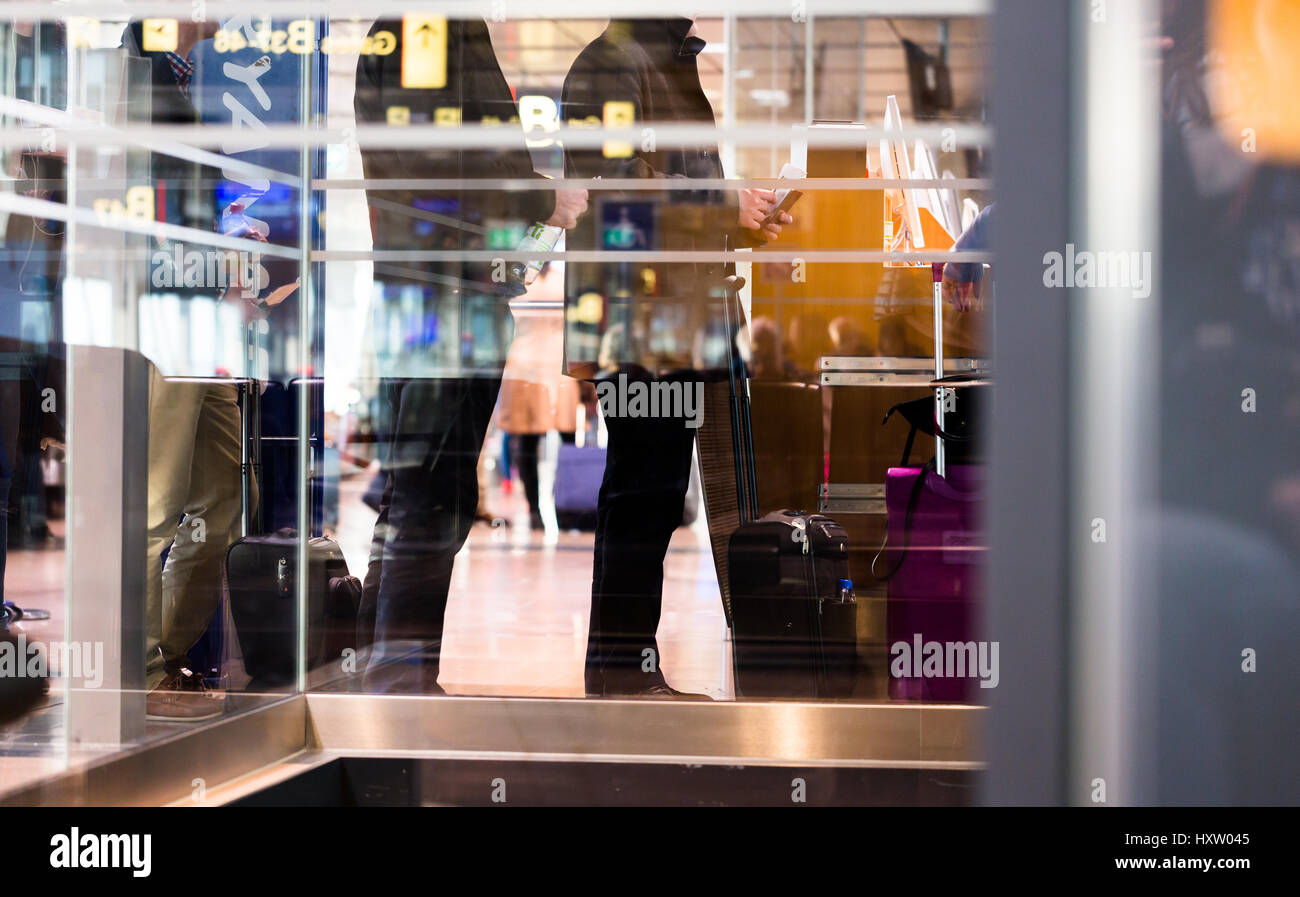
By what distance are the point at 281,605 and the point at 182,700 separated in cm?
26

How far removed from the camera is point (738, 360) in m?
2.56

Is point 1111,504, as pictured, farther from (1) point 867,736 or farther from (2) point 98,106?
(2) point 98,106

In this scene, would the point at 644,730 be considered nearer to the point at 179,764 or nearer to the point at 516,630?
the point at 179,764

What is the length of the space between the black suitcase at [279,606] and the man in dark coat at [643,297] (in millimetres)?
501

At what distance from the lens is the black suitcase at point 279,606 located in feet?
6.69

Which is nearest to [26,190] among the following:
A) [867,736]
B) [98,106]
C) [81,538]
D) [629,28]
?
[98,106]

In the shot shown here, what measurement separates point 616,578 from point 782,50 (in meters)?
1.79

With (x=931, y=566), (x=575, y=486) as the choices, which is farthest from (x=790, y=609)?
(x=575, y=486)

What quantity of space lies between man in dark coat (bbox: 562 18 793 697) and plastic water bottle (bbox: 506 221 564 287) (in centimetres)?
6

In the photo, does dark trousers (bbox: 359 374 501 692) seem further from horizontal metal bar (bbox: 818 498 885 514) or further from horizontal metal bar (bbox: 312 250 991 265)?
horizontal metal bar (bbox: 818 498 885 514)

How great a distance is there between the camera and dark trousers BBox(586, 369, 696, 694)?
2.21 meters

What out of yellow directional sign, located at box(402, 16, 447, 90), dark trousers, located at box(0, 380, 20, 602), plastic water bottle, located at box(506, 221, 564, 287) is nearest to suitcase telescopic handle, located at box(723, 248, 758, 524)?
plastic water bottle, located at box(506, 221, 564, 287)

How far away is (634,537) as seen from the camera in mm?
2219

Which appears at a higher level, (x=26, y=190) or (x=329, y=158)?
(x=329, y=158)
